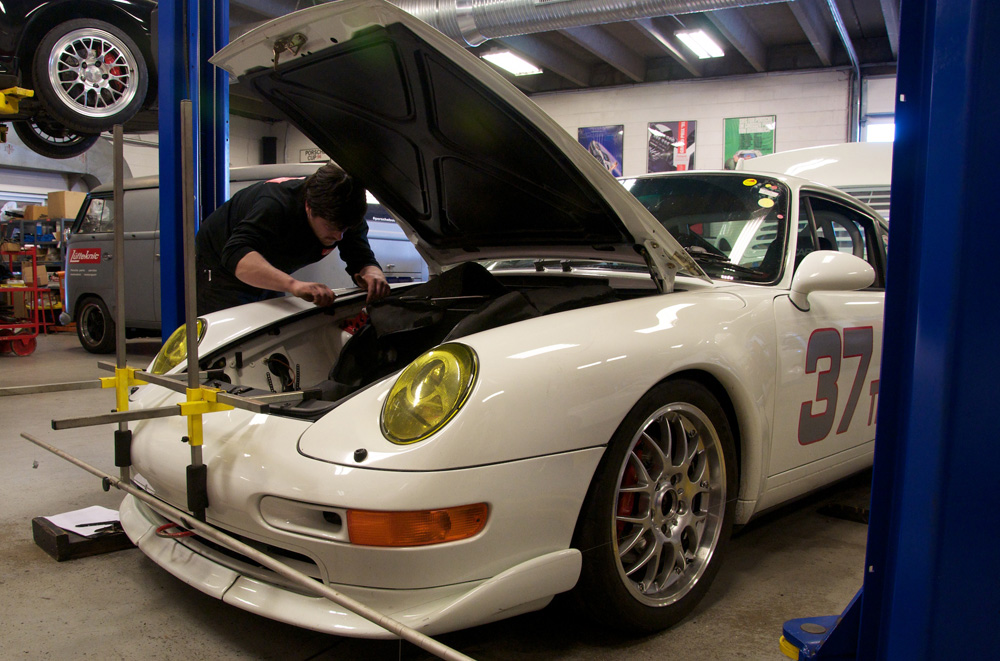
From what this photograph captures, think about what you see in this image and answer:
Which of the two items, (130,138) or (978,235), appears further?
(130,138)

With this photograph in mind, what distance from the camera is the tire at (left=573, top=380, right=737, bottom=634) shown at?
1.55 m

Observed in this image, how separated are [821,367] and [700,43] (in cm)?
875

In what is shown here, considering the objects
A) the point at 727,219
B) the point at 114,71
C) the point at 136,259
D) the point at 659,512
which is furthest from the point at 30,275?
the point at 659,512

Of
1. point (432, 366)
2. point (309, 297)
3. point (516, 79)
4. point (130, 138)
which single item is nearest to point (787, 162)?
point (309, 297)

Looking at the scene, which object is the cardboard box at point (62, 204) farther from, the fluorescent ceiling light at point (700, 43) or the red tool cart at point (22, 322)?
the fluorescent ceiling light at point (700, 43)

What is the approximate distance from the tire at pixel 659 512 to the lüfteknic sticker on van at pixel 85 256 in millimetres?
7435

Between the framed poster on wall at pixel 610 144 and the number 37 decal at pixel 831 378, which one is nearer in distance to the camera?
the number 37 decal at pixel 831 378

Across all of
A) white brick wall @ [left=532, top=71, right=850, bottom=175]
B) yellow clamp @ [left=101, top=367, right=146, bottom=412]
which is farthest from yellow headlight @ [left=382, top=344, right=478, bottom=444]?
white brick wall @ [left=532, top=71, right=850, bottom=175]

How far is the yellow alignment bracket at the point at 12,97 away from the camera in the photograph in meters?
5.25

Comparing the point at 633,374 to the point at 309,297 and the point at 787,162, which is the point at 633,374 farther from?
the point at 787,162

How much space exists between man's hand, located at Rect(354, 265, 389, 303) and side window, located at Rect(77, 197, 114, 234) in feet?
20.1

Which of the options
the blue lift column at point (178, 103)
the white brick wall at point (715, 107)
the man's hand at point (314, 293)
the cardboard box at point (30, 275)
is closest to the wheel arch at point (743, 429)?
the man's hand at point (314, 293)

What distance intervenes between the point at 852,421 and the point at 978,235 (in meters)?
1.59

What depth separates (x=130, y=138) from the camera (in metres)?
14.5
